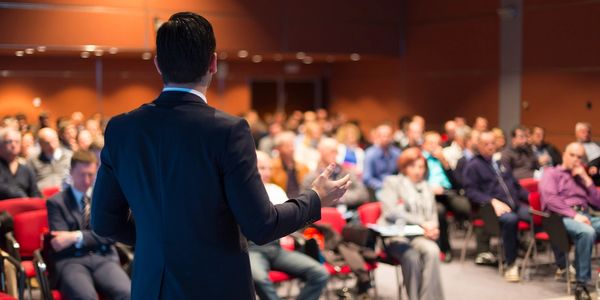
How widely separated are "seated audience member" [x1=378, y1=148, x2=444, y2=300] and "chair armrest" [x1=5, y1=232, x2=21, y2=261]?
2.88 m

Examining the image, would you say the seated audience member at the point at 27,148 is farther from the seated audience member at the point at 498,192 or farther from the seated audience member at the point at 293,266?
the seated audience member at the point at 498,192

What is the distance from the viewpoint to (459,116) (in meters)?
14.7

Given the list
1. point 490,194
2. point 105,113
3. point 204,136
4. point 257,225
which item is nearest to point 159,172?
point 204,136

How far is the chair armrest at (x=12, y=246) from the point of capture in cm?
542

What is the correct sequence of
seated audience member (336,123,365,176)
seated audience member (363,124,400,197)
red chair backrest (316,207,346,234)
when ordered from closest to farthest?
1. red chair backrest (316,207,346,234)
2. seated audience member (363,124,400,197)
3. seated audience member (336,123,365,176)

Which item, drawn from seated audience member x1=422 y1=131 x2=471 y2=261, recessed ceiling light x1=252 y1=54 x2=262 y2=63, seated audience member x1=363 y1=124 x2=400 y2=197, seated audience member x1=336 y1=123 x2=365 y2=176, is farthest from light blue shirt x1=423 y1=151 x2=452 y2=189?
recessed ceiling light x1=252 y1=54 x2=262 y2=63

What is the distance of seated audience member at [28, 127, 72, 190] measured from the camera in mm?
8516

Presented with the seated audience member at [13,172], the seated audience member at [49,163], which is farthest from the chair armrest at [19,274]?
the seated audience member at [49,163]

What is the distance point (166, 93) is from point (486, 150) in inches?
269

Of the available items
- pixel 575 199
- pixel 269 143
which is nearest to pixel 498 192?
pixel 575 199

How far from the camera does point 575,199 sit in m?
7.40

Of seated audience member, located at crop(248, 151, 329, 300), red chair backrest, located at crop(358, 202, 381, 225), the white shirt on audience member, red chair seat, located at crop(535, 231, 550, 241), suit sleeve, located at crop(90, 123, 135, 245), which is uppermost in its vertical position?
suit sleeve, located at crop(90, 123, 135, 245)

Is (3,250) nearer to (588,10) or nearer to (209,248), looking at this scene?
(209,248)

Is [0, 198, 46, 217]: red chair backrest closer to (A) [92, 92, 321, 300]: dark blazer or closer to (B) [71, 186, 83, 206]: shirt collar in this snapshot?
(B) [71, 186, 83, 206]: shirt collar
